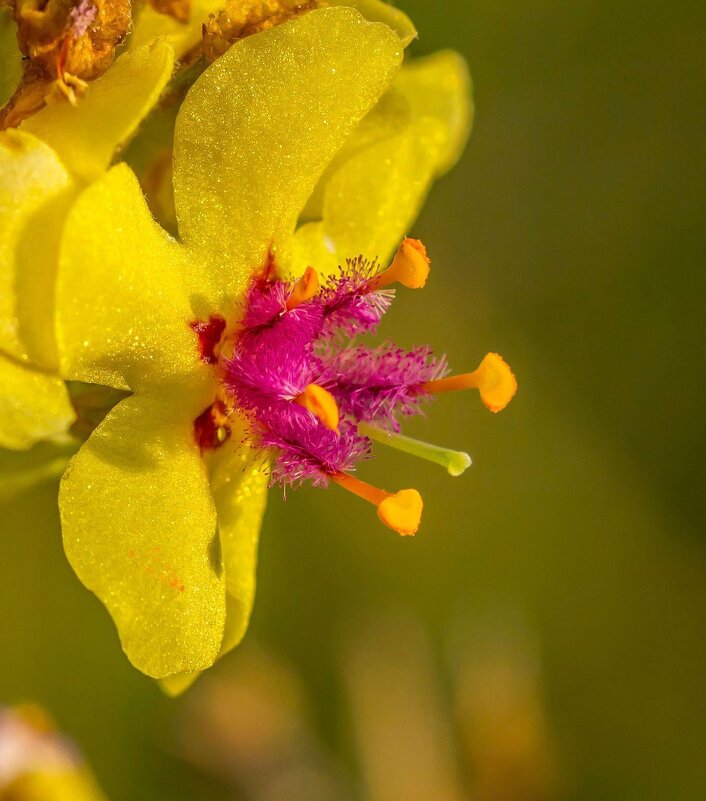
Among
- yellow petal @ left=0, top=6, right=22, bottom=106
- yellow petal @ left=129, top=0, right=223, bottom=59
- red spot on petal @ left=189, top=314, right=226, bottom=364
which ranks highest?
yellow petal @ left=129, top=0, right=223, bottom=59

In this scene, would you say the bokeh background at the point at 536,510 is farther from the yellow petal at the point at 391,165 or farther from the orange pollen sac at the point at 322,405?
the orange pollen sac at the point at 322,405

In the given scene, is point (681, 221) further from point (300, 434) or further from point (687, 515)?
point (300, 434)

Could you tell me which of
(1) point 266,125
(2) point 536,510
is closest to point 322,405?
(1) point 266,125

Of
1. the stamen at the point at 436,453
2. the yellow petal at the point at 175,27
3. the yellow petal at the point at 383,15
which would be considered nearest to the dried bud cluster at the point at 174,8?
the yellow petal at the point at 175,27

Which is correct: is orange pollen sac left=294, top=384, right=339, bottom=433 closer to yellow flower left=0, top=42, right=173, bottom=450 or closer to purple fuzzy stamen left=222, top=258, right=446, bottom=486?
purple fuzzy stamen left=222, top=258, right=446, bottom=486

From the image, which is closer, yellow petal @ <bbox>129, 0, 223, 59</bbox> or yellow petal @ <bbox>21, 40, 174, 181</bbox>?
yellow petal @ <bbox>21, 40, 174, 181</bbox>

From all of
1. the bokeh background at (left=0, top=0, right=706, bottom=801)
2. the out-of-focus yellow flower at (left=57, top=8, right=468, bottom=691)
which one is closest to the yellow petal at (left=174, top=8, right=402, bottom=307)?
the out-of-focus yellow flower at (left=57, top=8, right=468, bottom=691)
